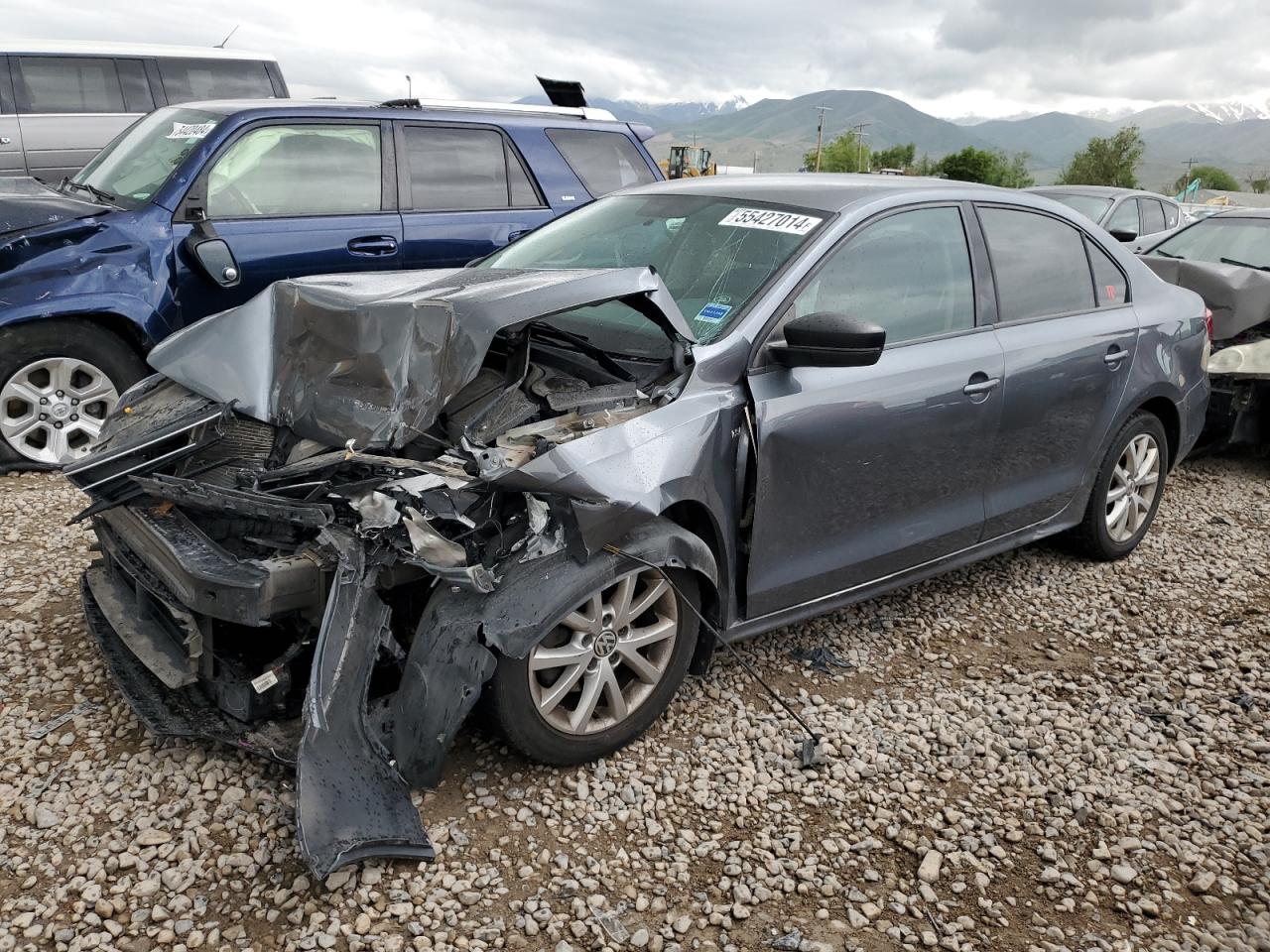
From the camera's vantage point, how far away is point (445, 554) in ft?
8.69

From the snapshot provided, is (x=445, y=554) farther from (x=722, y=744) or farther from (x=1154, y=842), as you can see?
(x=1154, y=842)

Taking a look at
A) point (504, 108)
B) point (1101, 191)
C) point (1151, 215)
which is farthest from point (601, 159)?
point (1151, 215)

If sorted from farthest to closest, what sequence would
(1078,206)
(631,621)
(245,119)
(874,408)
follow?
(1078,206)
(245,119)
(874,408)
(631,621)

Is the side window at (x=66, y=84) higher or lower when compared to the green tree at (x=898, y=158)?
higher

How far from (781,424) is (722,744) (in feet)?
3.45

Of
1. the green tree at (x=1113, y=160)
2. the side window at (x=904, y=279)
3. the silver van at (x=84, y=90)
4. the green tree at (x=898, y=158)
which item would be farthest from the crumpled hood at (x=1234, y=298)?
the green tree at (x=898, y=158)

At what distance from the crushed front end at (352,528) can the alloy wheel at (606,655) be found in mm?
204

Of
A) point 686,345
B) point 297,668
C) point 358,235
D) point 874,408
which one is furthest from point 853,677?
point 358,235

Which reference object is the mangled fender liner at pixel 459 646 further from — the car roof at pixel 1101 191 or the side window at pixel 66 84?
the car roof at pixel 1101 191

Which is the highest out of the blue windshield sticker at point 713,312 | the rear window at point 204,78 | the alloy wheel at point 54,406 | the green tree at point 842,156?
the rear window at point 204,78

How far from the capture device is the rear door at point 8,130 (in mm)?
9469

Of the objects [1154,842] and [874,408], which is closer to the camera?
[1154,842]

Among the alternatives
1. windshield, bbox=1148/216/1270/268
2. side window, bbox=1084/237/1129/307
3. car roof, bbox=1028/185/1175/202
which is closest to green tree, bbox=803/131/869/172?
car roof, bbox=1028/185/1175/202

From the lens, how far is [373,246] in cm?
566
